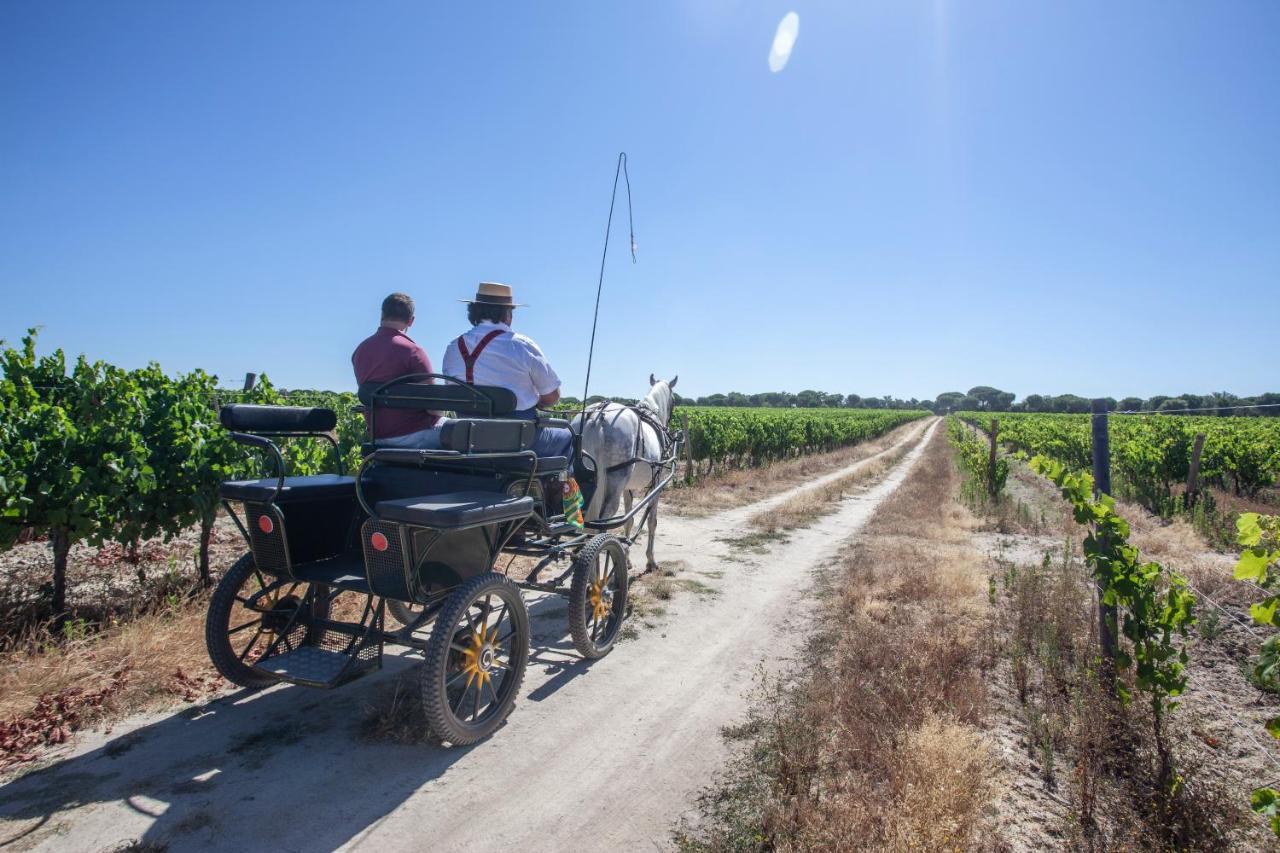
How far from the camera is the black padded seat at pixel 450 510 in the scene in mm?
2955

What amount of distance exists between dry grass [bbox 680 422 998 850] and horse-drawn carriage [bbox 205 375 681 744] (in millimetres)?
1389

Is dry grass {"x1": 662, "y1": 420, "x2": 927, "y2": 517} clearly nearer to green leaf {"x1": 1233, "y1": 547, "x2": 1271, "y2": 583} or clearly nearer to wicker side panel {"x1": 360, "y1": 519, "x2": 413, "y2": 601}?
wicker side panel {"x1": 360, "y1": 519, "x2": 413, "y2": 601}

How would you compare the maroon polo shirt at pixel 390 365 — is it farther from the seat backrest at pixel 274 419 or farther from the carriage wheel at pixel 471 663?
the carriage wheel at pixel 471 663

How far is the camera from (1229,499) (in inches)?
507

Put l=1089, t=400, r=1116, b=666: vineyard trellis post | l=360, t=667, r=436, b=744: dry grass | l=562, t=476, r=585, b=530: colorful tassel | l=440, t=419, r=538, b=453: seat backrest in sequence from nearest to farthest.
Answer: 1. l=440, t=419, r=538, b=453: seat backrest
2. l=360, t=667, r=436, b=744: dry grass
3. l=1089, t=400, r=1116, b=666: vineyard trellis post
4. l=562, t=476, r=585, b=530: colorful tassel

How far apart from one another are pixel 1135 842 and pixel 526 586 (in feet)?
11.2

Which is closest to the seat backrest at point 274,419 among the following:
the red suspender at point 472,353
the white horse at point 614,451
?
the red suspender at point 472,353

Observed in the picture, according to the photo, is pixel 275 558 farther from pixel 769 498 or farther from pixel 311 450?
pixel 769 498

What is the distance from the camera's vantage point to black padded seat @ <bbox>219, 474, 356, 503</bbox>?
333 cm

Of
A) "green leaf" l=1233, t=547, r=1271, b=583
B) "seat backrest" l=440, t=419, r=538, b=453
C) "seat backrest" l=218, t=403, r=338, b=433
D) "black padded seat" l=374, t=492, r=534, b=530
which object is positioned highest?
"seat backrest" l=218, t=403, r=338, b=433

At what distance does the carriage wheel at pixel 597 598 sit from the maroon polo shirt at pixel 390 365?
1411 millimetres

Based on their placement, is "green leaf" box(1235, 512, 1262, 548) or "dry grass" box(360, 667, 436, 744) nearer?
"green leaf" box(1235, 512, 1262, 548)

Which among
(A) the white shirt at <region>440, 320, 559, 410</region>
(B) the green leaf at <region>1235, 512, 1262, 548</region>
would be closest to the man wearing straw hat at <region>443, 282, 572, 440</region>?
(A) the white shirt at <region>440, 320, 559, 410</region>

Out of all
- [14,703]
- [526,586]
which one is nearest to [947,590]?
[526,586]
